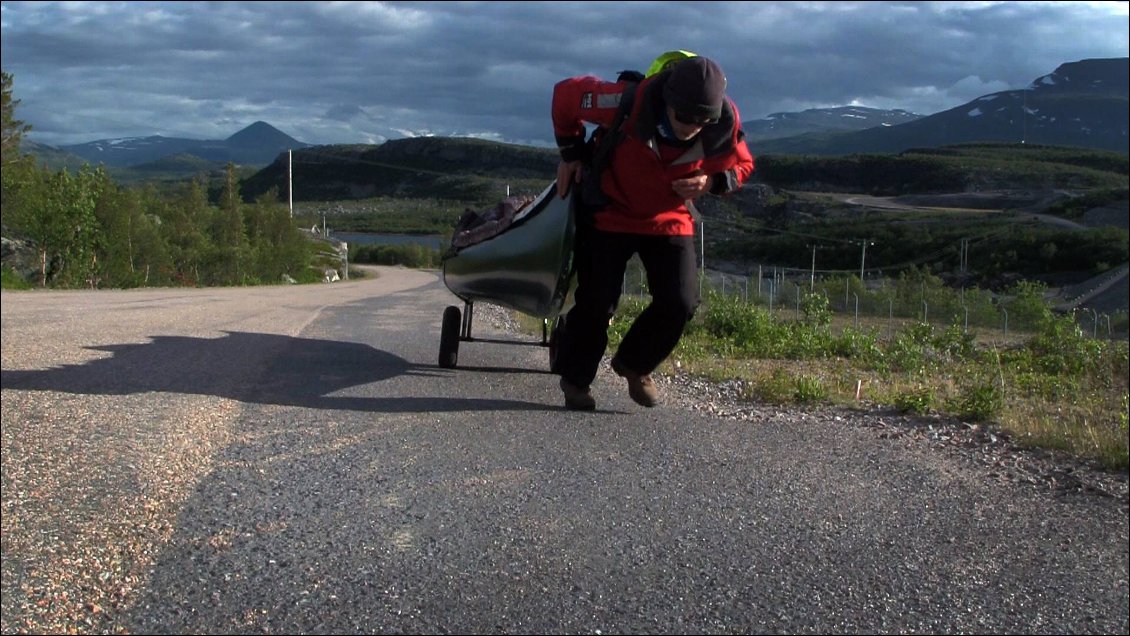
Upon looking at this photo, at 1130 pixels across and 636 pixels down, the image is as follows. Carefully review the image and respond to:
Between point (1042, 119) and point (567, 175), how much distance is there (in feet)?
15.9

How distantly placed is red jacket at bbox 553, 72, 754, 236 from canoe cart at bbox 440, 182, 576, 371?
441 millimetres

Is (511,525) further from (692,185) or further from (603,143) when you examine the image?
(603,143)

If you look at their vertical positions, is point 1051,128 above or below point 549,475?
above

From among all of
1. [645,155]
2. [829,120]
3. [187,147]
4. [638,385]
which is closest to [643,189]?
[645,155]

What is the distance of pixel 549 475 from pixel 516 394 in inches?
82.3

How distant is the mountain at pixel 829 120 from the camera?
6.98 m

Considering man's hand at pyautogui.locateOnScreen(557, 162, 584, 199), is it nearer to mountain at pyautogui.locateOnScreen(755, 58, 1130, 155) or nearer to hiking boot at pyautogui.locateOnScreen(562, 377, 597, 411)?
hiking boot at pyautogui.locateOnScreen(562, 377, 597, 411)

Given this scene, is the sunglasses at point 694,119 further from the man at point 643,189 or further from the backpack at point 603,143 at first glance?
the backpack at point 603,143

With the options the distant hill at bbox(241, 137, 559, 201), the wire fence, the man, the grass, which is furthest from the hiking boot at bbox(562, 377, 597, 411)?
the wire fence

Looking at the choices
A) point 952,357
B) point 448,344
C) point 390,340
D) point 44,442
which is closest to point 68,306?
point 390,340

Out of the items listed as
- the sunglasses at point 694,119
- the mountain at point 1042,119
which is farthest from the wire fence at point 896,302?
the sunglasses at point 694,119

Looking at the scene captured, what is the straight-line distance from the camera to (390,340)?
10.0 metres

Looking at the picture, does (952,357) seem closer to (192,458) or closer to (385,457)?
(385,457)

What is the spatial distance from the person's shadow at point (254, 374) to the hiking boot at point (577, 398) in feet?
1.07
